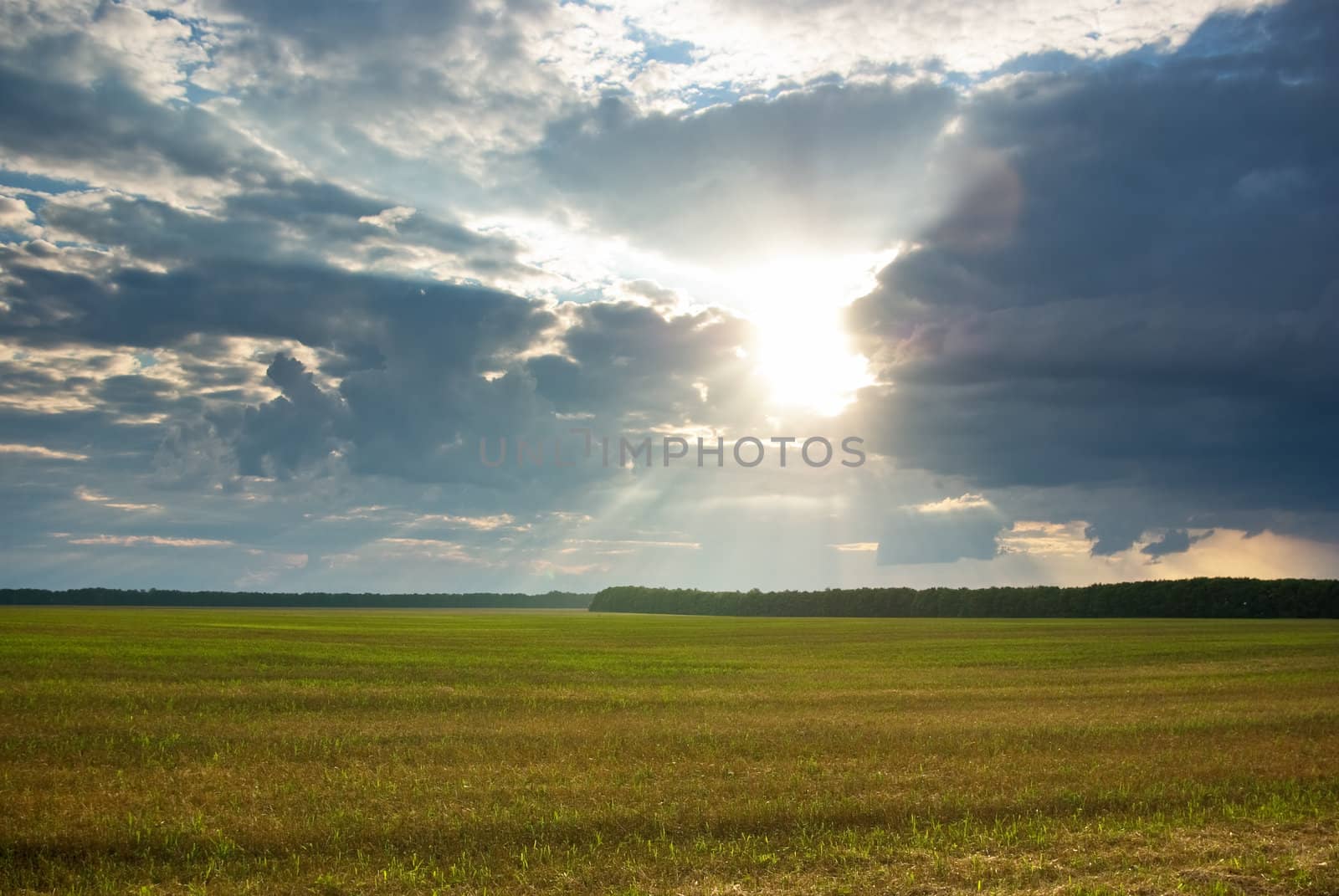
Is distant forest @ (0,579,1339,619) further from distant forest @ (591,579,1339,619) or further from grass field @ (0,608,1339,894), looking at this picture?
grass field @ (0,608,1339,894)

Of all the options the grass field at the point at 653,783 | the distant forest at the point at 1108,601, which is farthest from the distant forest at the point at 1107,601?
the grass field at the point at 653,783

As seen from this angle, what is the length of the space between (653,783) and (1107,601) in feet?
474

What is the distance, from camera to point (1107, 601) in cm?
14588

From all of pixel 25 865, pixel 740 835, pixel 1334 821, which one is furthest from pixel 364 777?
pixel 1334 821

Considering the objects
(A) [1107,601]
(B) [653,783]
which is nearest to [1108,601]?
(A) [1107,601]

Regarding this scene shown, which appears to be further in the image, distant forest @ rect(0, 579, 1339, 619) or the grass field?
distant forest @ rect(0, 579, 1339, 619)

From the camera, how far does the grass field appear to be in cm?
1412

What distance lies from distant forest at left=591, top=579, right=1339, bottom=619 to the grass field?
104 metres

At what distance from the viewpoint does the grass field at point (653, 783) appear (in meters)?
14.1

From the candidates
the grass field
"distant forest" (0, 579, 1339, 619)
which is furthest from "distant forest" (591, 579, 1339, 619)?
the grass field

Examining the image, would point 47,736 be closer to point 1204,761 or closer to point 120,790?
point 120,790

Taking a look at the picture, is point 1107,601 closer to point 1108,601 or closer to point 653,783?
point 1108,601

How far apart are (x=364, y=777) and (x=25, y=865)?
6.26 meters

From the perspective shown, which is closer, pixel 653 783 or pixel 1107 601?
pixel 653 783
